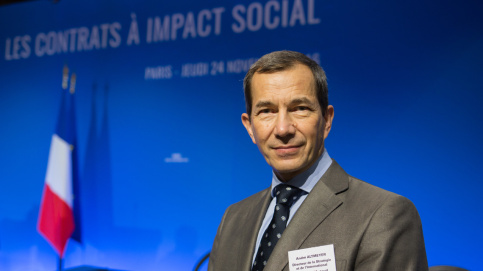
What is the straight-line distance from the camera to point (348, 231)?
1.47 m

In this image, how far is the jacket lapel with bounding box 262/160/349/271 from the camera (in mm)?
1548

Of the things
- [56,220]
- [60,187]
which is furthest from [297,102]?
[56,220]

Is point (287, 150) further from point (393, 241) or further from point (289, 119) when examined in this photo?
point (393, 241)

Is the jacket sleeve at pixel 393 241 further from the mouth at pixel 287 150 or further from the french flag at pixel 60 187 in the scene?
the french flag at pixel 60 187

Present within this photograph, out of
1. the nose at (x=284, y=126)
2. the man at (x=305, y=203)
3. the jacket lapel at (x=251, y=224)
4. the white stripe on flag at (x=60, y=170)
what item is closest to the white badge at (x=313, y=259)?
the man at (x=305, y=203)

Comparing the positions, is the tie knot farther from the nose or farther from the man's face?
the nose

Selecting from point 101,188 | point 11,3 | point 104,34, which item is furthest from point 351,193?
point 11,3

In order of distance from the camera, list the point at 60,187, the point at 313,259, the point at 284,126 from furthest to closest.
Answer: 1. the point at 60,187
2. the point at 284,126
3. the point at 313,259

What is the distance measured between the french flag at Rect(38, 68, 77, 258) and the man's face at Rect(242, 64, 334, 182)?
10.3ft

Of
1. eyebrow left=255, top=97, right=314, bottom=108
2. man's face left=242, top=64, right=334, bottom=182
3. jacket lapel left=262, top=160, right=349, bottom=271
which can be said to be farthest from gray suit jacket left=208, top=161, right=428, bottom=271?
eyebrow left=255, top=97, right=314, bottom=108

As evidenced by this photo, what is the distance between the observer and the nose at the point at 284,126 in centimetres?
162

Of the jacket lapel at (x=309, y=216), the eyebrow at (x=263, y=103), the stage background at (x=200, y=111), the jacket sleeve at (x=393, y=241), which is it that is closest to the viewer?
the jacket sleeve at (x=393, y=241)

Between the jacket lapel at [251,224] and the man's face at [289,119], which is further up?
the man's face at [289,119]

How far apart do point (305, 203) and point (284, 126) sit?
0.83 ft
